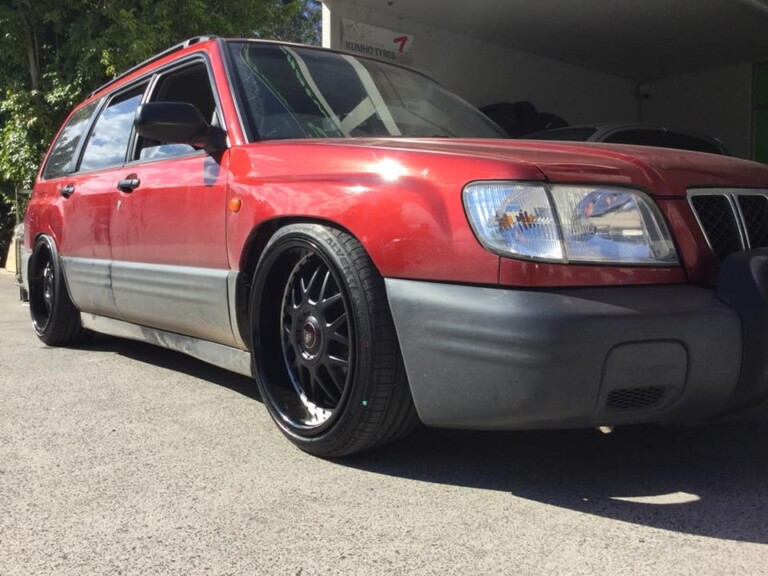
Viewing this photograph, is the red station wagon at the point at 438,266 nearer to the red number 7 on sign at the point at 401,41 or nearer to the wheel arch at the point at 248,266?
the wheel arch at the point at 248,266

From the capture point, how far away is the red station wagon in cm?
226

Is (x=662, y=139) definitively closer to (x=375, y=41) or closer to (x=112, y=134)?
(x=375, y=41)

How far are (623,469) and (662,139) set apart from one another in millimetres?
5062

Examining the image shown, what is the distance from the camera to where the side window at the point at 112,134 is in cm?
456

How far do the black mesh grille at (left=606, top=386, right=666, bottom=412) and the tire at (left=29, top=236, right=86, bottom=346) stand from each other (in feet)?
12.7

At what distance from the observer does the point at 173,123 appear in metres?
3.29

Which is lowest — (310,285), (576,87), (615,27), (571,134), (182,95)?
(310,285)

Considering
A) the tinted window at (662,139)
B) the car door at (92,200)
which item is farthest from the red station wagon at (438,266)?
the tinted window at (662,139)

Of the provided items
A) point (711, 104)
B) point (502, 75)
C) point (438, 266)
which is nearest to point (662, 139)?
point (438, 266)

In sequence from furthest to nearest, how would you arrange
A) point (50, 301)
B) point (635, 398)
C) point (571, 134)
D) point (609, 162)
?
point (571, 134)
point (50, 301)
point (609, 162)
point (635, 398)

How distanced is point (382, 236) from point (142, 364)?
2.74 meters

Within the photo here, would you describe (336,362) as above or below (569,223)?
below

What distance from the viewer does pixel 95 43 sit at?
1081 centimetres

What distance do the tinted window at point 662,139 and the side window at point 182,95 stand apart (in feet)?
12.5
